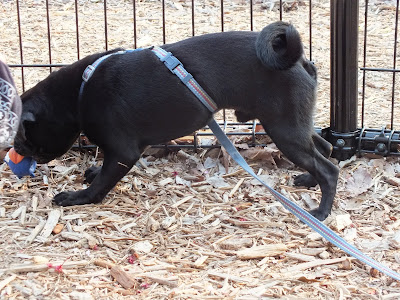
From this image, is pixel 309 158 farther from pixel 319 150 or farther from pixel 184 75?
pixel 184 75

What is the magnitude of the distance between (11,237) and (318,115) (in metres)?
2.61

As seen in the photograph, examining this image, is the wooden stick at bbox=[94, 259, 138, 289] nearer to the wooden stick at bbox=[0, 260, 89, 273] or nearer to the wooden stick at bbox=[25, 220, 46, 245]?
the wooden stick at bbox=[0, 260, 89, 273]

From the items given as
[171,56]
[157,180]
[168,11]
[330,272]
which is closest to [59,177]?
[157,180]

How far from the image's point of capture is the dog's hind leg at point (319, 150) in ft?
13.2

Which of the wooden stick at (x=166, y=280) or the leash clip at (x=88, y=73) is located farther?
the leash clip at (x=88, y=73)

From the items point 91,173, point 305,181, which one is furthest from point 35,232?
point 305,181

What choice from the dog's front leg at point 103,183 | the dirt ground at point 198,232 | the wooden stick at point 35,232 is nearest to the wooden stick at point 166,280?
the dirt ground at point 198,232

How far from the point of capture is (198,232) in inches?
136

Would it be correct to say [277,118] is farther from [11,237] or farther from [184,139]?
[11,237]

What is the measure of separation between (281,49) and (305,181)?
38.9 inches

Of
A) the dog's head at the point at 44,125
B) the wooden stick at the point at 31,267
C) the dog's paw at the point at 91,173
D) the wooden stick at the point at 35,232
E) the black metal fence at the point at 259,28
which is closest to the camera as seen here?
the wooden stick at the point at 31,267

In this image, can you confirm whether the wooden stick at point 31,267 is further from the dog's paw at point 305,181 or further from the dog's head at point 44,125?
the dog's paw at point 305,181

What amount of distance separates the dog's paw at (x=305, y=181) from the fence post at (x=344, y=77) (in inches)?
17.3

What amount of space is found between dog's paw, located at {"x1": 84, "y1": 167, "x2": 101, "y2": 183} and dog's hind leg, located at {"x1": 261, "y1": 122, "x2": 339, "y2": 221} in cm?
121
